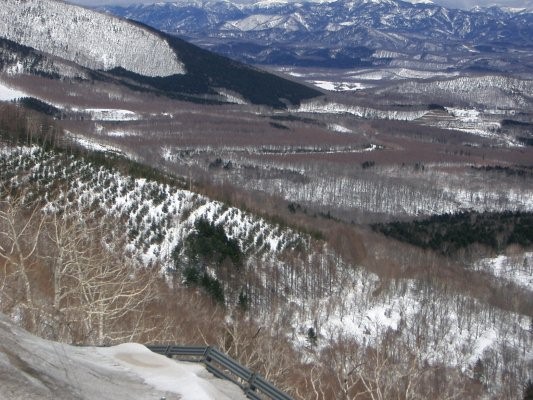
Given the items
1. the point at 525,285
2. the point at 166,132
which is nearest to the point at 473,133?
A: the point at 166,132

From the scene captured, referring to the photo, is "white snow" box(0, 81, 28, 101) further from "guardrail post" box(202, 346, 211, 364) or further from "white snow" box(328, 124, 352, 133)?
"guardrail post" box(202, 346, 211, 364)

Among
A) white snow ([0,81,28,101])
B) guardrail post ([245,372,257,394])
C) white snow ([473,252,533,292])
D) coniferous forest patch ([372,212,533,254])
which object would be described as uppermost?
guardrail post ([245,372,257,394])

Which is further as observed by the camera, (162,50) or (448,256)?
(162,50)

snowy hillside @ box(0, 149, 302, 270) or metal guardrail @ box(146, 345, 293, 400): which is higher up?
metal guardrail @ box(146, 345, 293, 400)

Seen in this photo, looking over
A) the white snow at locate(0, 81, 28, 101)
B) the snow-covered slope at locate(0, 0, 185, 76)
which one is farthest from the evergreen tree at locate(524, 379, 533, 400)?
the snow-covered slope at locate(0, 0, 185, 76)

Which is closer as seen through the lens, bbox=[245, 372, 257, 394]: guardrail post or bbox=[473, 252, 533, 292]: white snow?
bbox=[245, 372, 257, 394]: guardrail post

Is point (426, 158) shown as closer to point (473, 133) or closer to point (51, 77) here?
point (473, 133)
